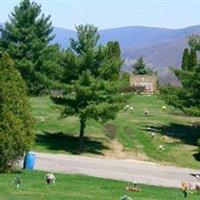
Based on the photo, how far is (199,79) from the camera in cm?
4472

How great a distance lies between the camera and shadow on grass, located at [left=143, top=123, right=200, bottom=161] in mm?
45872

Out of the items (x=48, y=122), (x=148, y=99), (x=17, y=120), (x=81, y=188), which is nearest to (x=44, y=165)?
(x=17, y=120)

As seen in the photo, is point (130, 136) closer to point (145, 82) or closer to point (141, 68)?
point (145, 82)

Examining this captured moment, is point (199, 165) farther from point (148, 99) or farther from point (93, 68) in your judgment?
point (148, 99)

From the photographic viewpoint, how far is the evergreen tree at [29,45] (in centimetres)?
5672

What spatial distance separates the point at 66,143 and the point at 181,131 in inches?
416

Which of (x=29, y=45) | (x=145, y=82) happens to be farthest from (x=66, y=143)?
(x=145, y=82)

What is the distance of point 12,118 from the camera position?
26500 mm

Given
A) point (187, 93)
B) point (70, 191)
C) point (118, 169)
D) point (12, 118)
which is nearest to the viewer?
point (70, 191)

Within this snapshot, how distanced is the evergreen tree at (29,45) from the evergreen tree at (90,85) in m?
16.0

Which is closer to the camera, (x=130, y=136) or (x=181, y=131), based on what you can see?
(x=130, y=136)

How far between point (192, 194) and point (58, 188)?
5.03 meters

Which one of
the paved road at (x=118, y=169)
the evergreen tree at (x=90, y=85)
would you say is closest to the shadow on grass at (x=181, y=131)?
the evergreen tree at (x=90, y=85)

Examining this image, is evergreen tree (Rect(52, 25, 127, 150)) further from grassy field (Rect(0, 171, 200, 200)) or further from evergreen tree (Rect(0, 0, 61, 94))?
evergreen tree (Rect(0, 0, 61, 94))
